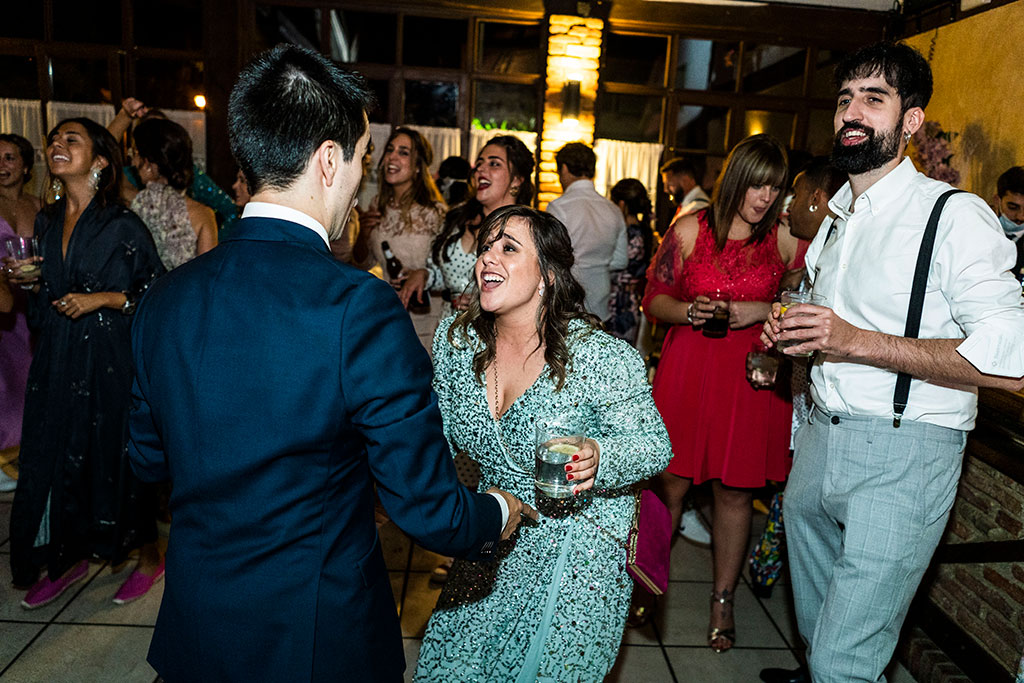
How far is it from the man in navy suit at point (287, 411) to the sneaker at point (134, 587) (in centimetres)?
196

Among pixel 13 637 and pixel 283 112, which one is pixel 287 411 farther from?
pixel 13 637

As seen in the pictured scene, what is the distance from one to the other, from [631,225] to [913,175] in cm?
338

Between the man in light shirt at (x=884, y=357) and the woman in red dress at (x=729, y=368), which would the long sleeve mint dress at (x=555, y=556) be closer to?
the man in light shirt at (x=884, y=357)

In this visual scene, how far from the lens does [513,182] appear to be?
3.28 meters

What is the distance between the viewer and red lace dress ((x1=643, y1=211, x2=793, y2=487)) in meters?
2.75

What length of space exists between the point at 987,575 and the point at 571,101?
5832 millimetres

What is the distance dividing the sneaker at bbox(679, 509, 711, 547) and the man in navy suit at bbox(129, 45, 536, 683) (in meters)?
2.70

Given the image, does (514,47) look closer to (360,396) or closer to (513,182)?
(513,182)

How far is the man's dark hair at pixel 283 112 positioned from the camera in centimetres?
113

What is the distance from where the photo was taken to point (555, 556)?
1.84 m

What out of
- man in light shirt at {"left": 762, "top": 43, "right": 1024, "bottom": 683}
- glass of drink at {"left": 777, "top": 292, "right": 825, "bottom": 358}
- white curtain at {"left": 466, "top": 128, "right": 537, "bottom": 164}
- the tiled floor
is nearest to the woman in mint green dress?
glass of drink at {"left": 777, "top": 292, "right": 825, "bottom": 358}

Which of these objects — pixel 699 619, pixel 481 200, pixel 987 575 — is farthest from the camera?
pixel 481 200

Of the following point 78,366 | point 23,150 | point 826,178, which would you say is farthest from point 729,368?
point 23,150

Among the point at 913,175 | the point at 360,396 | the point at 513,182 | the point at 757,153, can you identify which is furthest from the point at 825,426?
the point at 513,182
